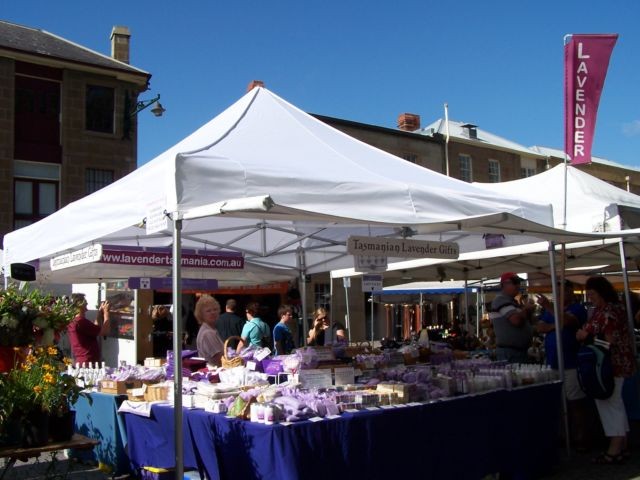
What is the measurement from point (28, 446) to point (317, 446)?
170 centimetres

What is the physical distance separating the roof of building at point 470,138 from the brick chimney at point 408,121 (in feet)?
2.91

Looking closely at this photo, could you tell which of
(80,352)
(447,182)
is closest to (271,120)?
(447,182)

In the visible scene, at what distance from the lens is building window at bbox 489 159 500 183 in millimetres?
33703

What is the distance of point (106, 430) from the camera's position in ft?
18.8

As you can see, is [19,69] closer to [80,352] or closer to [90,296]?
[90,296]

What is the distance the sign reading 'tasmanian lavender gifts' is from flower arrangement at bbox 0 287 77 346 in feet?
7.20

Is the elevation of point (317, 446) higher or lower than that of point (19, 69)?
lower

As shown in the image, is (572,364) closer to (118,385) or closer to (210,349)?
(210,349)

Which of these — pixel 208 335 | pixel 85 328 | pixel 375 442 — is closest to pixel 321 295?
pixel 85 328

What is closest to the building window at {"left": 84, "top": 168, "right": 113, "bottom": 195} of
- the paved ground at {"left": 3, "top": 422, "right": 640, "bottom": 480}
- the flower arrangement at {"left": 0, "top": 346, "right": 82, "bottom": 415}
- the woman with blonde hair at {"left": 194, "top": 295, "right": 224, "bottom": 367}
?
the paved ground at {"left": 3, "top": 422, "right": 640, "bottom": 480}

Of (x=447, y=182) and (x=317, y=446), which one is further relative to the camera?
(x=447, y=182)

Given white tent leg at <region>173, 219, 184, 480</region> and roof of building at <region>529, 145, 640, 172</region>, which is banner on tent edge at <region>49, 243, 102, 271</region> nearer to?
white tent leg at <region>173, 219, 184, 480</region>

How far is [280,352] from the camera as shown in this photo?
9.63 metres

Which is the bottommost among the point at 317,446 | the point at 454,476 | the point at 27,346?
the point at 454,476
